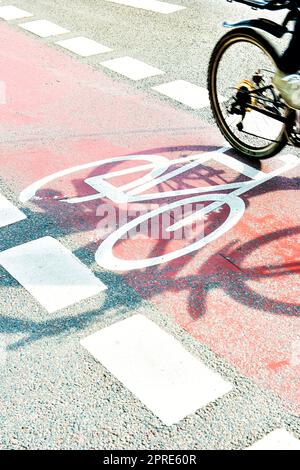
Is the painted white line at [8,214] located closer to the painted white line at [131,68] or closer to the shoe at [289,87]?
the shoe at [289,87]

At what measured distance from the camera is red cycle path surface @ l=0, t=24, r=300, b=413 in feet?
13.2

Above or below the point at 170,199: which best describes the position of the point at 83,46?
above

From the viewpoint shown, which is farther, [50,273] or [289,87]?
[289,87]

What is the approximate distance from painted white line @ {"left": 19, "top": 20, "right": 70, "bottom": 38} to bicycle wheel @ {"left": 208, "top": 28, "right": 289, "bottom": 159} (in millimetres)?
4223

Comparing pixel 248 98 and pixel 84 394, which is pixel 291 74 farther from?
pixel 84 394

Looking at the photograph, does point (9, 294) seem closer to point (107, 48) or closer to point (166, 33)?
point (107, 48)

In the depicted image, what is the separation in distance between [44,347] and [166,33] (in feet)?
22.0

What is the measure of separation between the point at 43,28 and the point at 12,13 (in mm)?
1224

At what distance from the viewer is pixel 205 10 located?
10461mm

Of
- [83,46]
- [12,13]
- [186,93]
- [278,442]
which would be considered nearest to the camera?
[278,442]

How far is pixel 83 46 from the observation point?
9.14 metres

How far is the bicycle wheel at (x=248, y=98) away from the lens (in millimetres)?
5406

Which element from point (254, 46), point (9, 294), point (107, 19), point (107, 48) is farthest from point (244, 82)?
point (107, 19)

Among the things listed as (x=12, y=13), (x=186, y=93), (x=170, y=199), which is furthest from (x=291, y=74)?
(x=12, y=13)
